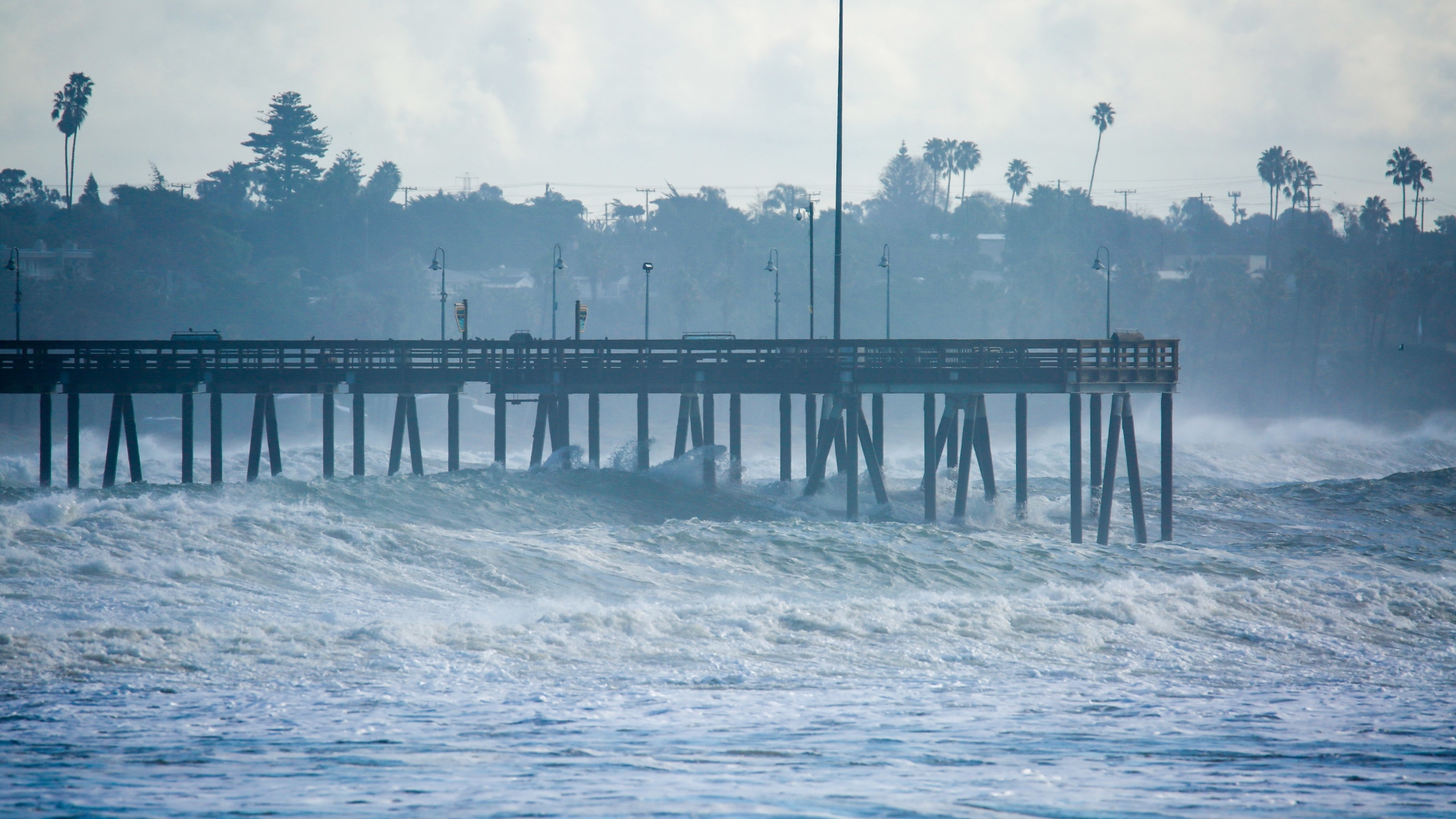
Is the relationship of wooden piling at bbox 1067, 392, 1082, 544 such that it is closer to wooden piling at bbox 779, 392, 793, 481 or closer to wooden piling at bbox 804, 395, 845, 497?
wooden piling at bbox 804, 395, 845, 497

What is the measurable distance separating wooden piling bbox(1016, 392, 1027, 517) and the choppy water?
4.65 metres

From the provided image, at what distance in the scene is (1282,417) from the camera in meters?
90.3

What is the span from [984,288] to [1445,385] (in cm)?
3688

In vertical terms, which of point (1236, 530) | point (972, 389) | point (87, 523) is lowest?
point (1236, 530)

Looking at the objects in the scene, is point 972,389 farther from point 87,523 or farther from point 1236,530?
point 87,523

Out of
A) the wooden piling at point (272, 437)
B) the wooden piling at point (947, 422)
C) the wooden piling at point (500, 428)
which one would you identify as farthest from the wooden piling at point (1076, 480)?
the wooden piling at point (272, 437)

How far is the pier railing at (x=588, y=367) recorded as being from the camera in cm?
2703

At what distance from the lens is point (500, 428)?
30172mm

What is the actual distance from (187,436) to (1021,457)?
827 inches

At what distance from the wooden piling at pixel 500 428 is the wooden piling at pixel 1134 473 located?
1505 centimetres

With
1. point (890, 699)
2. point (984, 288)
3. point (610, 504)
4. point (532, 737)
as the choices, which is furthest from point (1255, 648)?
point (984, 288)

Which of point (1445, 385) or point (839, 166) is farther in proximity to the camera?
point (1445, 385)

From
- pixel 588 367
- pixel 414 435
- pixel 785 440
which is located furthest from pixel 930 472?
pixel 414 435

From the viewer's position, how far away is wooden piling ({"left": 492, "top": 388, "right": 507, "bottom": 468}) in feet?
96.9
